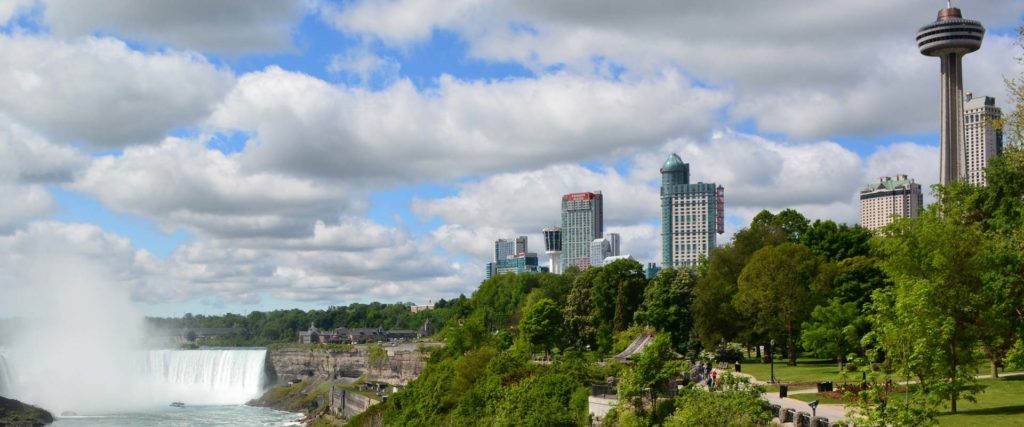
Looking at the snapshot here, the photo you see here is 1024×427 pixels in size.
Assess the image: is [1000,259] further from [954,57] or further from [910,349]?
[954,57]

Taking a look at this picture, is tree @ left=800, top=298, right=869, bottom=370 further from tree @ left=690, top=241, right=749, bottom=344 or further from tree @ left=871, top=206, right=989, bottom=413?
Result: tree @ left=690, top=241, right=749, bottom=344

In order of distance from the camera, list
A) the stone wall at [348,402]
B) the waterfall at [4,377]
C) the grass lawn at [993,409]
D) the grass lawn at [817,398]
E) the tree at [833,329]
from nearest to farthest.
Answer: the grass lawn at [993,409]
the grass lawn at [817,398]
the tree at [833,329]
the stone wall at [348,402]
the waterfall at [4,377]

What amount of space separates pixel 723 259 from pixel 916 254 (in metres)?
24.3

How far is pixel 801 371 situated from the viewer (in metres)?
44.9

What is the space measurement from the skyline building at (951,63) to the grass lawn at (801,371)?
228 feet

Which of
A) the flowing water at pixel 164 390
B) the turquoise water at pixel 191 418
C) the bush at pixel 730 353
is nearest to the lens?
the bush at pixel 730 353

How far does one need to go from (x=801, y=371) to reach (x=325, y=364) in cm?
8788

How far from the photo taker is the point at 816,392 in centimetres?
3484

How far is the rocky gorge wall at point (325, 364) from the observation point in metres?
111

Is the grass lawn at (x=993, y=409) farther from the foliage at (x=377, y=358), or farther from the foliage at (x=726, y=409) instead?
the foliage at (x=377, y=358)

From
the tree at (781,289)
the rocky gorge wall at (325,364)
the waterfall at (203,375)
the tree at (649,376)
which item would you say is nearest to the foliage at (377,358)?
the rocky gorge wall at (325,364)

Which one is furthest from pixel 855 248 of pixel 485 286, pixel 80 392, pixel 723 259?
pixel 80 392

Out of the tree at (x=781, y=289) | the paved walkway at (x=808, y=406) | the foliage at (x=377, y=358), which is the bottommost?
the foliage at (x=377, y=358)

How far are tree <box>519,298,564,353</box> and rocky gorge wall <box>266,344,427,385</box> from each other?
38.9m
